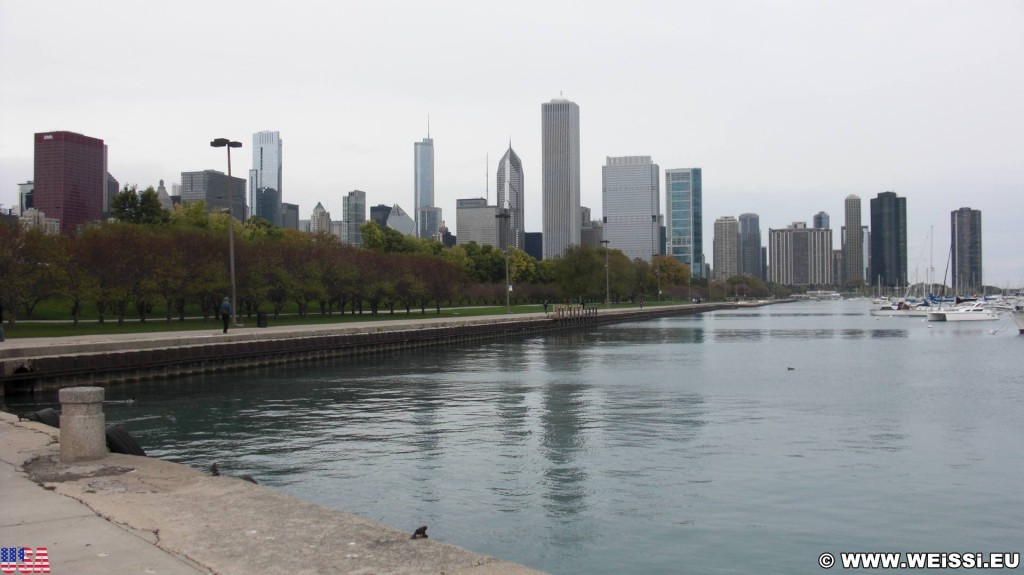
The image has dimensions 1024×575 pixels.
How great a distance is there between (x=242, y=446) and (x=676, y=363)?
32.7 m

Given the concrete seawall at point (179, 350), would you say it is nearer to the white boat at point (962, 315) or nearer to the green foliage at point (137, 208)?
the green foliage at point (137, 208)

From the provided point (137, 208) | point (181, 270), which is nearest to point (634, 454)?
point (181, 270)

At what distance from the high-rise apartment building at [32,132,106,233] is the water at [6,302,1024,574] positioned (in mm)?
150526

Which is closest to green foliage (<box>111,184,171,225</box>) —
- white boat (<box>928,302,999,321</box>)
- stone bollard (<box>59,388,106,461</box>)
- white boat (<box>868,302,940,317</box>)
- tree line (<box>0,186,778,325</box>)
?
tree line (<box>0,186,778,325</box>)

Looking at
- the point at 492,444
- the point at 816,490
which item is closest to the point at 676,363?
the point at 492,444

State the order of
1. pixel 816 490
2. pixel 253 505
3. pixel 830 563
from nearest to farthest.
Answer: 1. pixel 253 505
2. pixel 830 563
3. pixel 816 490

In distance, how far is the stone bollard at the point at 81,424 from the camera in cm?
1320

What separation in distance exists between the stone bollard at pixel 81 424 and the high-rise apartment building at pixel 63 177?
574 feet

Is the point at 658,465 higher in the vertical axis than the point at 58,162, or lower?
lower

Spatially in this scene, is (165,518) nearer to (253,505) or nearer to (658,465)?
(253,505)

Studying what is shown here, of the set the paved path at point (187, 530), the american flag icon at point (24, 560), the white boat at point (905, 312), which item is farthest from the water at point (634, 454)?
the white boat at point (905, 312)

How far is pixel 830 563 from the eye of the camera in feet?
42.3

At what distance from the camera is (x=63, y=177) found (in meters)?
169

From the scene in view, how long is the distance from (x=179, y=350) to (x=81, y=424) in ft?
98.6
